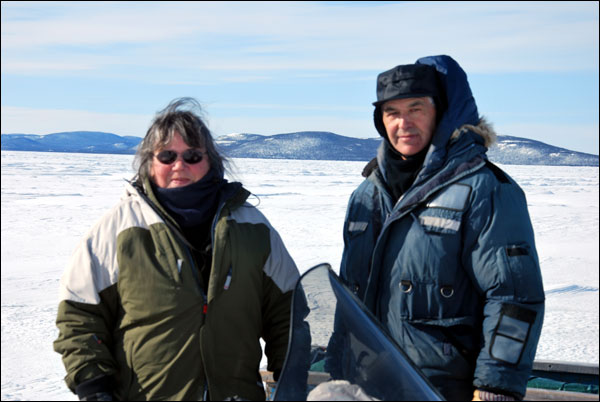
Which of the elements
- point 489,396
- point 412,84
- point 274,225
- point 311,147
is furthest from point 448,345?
point 311,147

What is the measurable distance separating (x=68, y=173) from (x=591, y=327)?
25640mm

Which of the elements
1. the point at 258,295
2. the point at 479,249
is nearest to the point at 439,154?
the point at 479,249

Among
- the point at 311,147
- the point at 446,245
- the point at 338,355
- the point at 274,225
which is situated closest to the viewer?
the point at 338,355

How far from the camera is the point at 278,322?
182 cm

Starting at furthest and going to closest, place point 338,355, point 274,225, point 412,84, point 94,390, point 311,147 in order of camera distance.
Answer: point 311,147 → point 274,225 → point 412,84 → point 94,390 → point 338,355

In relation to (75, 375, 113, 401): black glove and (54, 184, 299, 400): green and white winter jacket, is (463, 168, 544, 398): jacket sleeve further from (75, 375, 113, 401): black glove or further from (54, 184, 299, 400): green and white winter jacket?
(75, 375, 113, 401): black glove

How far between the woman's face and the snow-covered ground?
6.6 inches

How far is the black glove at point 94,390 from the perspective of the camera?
1.62 metres

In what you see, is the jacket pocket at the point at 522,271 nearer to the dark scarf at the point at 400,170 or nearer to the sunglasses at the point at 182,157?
the dark scarf at the point at 400,170

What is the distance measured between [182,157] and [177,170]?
41mm

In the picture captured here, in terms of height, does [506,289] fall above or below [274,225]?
above

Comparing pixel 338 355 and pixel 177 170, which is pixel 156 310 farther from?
pixel 338 355

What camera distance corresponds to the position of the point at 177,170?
5.90ft

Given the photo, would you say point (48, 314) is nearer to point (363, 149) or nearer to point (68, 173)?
point (68, 173)
